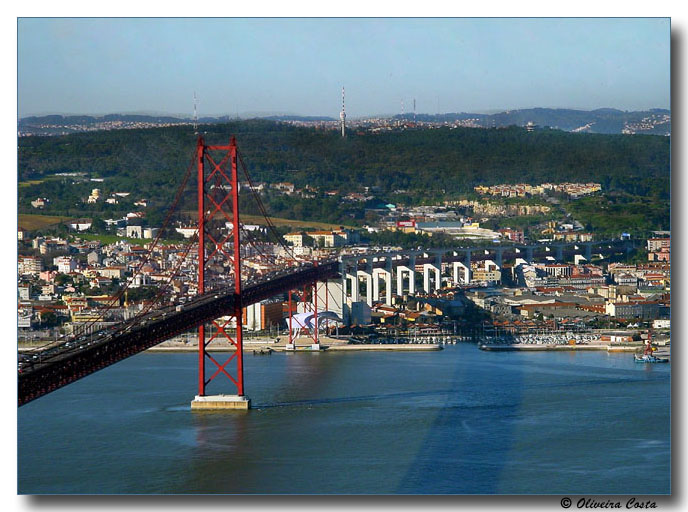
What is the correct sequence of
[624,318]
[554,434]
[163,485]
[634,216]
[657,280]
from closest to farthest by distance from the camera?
1. [163,485]
2. [554,434]
3. [624,318]
4. [657,280]
5. [634,216]

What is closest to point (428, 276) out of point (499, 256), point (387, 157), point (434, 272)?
point (434, 272)

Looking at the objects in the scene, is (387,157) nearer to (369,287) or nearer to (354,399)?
(369,287)

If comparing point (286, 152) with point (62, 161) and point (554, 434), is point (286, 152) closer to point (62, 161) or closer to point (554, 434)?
point (62, 161)

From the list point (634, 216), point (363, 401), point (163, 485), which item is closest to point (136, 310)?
point (363, 401)

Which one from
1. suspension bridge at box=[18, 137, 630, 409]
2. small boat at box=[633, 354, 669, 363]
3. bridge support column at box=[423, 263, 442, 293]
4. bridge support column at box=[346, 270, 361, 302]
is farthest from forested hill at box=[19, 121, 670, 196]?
small boat at box=[633, 354, 669, 363]

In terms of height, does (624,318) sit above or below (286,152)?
below

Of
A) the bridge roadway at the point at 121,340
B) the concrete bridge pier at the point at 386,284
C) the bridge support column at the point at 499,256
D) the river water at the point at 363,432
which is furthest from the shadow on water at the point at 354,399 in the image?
the bridge support column at the point at 499,256

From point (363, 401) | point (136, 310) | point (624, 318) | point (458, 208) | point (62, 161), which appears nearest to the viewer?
point (363, 401)
